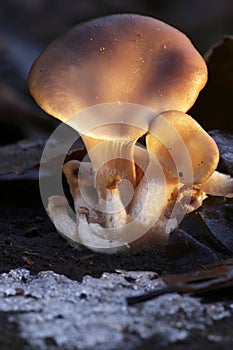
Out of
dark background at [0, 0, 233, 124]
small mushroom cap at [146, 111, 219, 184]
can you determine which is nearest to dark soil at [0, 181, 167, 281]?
small mushroom cap at [146, 111, 219, 184]

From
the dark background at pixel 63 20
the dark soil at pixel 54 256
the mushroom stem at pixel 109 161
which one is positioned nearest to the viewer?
the dark soil at pixel 54 256

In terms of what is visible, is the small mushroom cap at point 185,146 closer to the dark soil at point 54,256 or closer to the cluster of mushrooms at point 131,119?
the cluster of mushrooms at point 131,119

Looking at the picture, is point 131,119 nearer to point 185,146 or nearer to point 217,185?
point 185,146

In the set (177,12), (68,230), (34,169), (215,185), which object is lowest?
(177,12)

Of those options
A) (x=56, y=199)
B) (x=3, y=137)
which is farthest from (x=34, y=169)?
(x=3, y=137)

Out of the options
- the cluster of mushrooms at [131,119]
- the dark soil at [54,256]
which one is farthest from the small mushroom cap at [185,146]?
the dark soil at [54,256]

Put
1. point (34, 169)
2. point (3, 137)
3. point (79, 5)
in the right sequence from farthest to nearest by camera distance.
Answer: point (79, 5), point (3, 137), point (34, 169)

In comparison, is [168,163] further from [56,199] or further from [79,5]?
[79,5]
